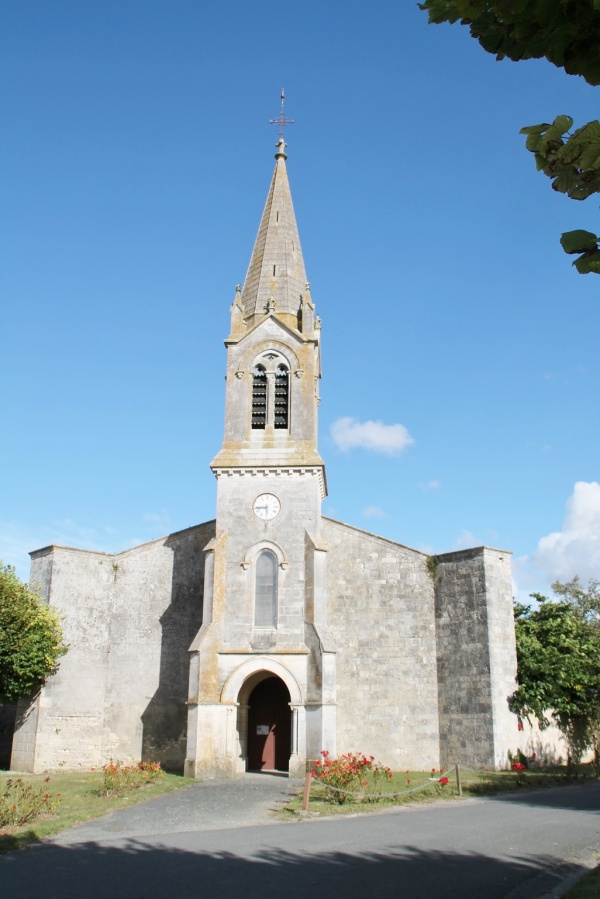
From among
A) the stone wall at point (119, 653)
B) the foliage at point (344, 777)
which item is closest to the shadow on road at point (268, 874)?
the foliage at point (344, 777)

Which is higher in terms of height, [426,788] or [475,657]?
[475,657]

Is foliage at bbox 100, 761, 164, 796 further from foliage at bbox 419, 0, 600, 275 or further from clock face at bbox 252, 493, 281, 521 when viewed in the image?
foliage at bbox 419, 0, 600, 275

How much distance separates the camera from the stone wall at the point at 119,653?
26406mm

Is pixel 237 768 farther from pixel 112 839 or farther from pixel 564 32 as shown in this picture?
pixel 564 32

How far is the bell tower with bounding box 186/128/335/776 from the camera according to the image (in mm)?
23531

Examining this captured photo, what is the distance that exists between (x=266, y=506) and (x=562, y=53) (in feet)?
75.4

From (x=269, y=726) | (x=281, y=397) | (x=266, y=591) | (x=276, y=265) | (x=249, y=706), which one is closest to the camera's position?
(x=266, y=591)

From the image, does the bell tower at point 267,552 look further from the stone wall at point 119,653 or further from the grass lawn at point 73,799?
the stone wall at point 119,653

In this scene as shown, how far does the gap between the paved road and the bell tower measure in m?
6.85

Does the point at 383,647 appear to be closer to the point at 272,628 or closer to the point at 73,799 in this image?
the point at 272,628

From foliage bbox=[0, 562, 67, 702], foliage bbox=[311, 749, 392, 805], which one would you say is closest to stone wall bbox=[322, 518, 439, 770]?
foliage bbox=[311, 749, 392, 805]

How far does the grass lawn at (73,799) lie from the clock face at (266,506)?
8.46 m

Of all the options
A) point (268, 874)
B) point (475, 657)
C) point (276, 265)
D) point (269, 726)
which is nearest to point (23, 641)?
point (269, 726)

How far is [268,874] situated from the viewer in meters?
10.2
